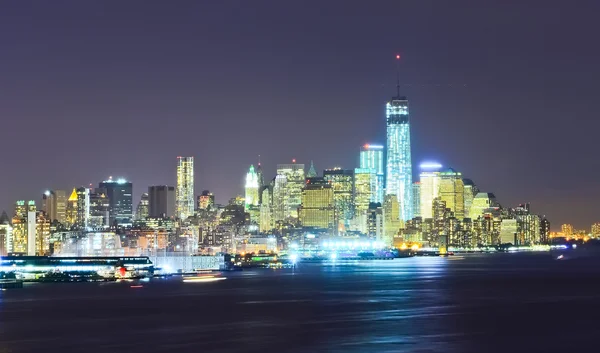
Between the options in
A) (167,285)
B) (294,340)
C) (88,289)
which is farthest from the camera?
(167,285)

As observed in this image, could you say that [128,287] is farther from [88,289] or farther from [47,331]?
[47,331]

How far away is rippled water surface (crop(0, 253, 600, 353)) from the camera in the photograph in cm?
7444

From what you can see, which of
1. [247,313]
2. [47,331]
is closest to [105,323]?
[47,331]

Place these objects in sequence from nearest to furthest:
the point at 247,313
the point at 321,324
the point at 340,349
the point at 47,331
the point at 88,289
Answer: the point at 340,349
the point at 47,331
the point at 321,324
the point at 247,313
the point at 88,289

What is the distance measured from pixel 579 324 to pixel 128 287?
84875 millimetres

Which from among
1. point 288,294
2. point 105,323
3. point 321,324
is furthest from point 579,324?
point 288,294

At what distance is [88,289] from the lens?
153750 millimetres

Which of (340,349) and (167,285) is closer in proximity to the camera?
(340,349)

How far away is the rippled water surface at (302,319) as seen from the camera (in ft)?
244

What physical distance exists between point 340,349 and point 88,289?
89776 mm

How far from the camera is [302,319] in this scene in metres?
96.1

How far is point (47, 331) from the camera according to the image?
84.6m

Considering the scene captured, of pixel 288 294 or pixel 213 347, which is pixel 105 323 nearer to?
pixel 213 347

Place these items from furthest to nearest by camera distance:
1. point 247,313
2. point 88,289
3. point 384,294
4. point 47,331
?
point 88,289
point 384,294
point 247,313
point 47,331
